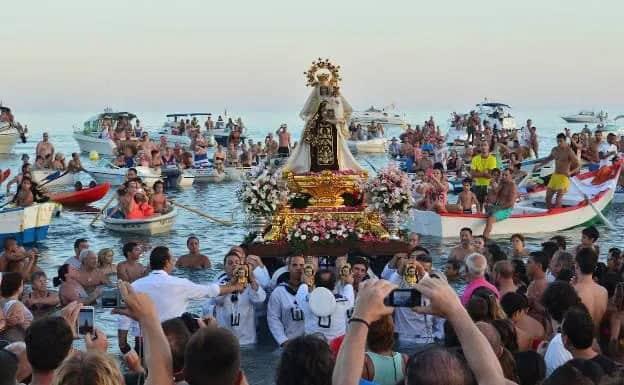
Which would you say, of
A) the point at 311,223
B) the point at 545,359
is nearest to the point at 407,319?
the point at 311,223

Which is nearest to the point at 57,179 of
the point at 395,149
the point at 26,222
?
the point at 26,222

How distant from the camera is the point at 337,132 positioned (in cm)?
1485

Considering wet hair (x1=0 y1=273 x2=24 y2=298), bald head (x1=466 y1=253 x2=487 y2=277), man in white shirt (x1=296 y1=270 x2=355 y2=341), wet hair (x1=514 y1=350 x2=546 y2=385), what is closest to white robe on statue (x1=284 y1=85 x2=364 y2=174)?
man in white shirt (x1=296 y1=270 x2=355 y2=341)

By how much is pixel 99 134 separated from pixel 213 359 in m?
51.5

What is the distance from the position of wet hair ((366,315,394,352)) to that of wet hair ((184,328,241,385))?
147cm

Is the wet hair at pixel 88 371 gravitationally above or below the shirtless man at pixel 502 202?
above

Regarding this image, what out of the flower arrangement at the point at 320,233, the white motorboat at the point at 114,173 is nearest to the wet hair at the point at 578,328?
the flower arrangement at the point at 320,233

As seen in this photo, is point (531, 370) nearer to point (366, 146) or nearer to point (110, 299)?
point (110, 299)

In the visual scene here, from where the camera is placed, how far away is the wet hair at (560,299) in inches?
277

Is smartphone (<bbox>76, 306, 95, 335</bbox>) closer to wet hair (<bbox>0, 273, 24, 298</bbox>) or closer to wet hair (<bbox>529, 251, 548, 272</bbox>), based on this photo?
wet hair (<bbox>0, 273, 24, 298</bbox>)

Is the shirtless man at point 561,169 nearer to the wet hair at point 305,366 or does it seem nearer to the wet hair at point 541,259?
the wet hair at point 541,259

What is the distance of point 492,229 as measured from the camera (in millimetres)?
20828

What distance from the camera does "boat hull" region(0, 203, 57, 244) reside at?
20344 millimetres

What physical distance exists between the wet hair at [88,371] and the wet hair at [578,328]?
333 cm
